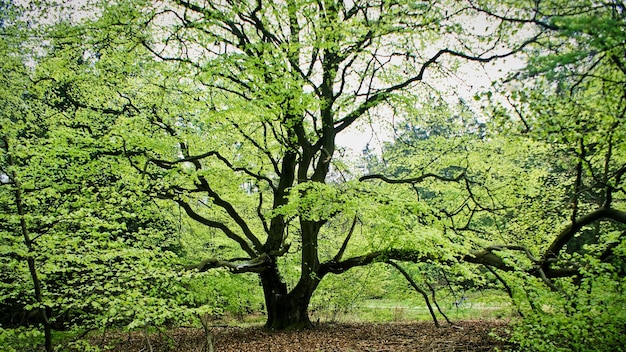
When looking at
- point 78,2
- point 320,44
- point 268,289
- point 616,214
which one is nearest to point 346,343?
point 268,289

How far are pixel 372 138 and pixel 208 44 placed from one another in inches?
192

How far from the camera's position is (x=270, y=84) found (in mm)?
7434

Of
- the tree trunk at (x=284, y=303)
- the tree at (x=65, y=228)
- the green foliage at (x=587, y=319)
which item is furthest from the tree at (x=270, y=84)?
the green foliage at (x=587, y=319)

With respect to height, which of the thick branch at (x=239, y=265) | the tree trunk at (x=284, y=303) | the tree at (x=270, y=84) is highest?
the tree at (x=270, y=84)

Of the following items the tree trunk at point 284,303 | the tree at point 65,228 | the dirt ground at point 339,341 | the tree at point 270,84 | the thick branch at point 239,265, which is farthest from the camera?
the tree trunk at point 284,303

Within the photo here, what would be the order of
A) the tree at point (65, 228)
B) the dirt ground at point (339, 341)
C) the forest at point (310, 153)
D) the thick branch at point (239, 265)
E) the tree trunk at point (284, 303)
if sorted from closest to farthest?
the forest at point (310, 153) < the tree at point (65, 228) < the dirt ground at point (339, 341) < the thick branch at point (239, 265) < the tree trunk at point (284, 303)

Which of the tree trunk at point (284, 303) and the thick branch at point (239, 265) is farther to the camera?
the tree trunk at point (284, 303)

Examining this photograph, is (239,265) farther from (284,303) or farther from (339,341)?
(339,341)

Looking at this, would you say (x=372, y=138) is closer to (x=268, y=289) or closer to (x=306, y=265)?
(x=306, y=265)

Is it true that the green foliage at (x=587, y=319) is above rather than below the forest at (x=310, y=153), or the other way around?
below

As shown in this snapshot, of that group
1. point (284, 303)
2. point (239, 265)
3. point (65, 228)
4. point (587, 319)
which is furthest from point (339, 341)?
point (65, 228)

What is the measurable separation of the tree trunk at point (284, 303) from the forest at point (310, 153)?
0.23ft

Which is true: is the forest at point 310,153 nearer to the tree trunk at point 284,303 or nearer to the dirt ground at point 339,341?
the tree trunk at point 284,303

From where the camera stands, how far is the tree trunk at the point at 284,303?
10.4 m
